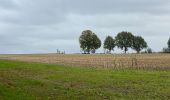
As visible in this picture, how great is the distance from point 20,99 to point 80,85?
35.7 ft

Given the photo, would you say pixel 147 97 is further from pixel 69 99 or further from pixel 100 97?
pixel 69 99

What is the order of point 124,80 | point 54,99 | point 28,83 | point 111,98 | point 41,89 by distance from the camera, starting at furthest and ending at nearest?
1. point 124,80
2. point 28,83
3. point 41,89
4. point 111,98
5. point 54,99

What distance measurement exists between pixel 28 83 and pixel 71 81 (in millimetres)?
5149

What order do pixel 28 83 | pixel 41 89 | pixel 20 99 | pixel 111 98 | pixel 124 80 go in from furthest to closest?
pixel 124 80, pixel 28 83, pixel 41 89, pixel 111 98, pixel 20 99

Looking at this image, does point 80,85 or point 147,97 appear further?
point 80,85

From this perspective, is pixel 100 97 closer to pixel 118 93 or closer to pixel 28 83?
pixel 118 93

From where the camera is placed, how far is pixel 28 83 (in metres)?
30.0

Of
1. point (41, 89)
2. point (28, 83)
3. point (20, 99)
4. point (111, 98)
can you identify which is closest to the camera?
point (20, 99)

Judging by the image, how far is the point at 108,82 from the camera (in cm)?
3400

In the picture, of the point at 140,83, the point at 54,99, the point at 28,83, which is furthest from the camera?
the point at 140,83

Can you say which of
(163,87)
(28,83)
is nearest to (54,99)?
(28,83)

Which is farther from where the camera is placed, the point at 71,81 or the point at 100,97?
the point at 71,81

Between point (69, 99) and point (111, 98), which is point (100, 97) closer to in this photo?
point (111, 98)

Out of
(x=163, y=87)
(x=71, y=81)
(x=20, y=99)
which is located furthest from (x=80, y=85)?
(x=20, y=99)
